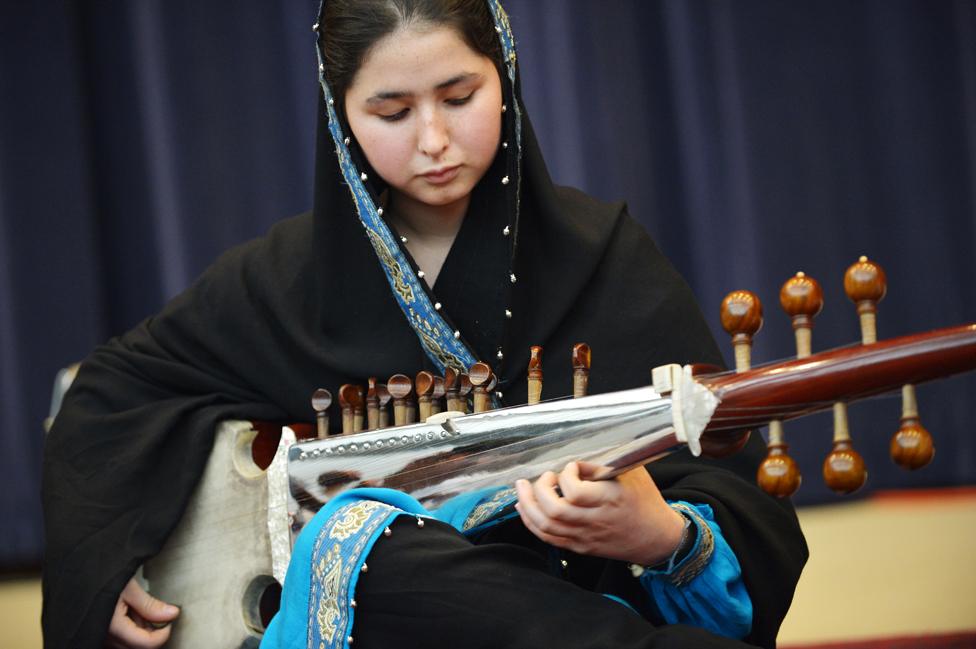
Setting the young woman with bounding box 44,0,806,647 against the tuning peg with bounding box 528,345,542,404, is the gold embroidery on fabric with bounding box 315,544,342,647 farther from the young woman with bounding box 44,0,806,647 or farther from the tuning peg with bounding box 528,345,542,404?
the tuning peg with bounding box 528,345,542,404

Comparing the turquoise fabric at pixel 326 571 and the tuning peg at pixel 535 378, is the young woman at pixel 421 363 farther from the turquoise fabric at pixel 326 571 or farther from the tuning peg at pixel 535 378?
the tuning peg at pixel 535 378

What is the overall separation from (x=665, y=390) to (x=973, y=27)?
256 cm

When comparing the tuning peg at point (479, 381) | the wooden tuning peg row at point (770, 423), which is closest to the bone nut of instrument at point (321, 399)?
the tuning peg at point (479, 381)

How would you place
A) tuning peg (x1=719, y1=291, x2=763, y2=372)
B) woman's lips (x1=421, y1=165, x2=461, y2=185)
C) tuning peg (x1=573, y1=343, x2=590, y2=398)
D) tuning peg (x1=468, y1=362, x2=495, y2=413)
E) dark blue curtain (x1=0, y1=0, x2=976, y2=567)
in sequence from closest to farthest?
tuning peg (x1=719, y1=291, x2=763, y2=372) → tuning peg (x1=573, y1=343, x2=590, y2=398) → tuning peg (x1=468, y1=362, x2=495, y2=413) → woman's lips (x1=421, y1=165, x2=461, y2=185) → dark blue curtain (x1=0, y1=0, x2=976, y2=567)

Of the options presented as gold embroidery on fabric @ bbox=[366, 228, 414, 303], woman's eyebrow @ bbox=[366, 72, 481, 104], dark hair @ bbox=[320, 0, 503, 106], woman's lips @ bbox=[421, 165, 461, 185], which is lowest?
gold embroidery on fabric @ bbox=[366, 228, 414, 303]

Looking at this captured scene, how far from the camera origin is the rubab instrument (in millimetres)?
1195

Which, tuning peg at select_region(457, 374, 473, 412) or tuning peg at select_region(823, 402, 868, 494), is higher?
tuning peg at select_region(457, 374, 473, 412)

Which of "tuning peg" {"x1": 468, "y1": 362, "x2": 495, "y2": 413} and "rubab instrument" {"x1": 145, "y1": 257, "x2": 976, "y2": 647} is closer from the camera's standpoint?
"rubab instrument" {"x1": 145, "y1": 257, "x2": 976, "y2": 647}

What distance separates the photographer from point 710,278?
134 inches

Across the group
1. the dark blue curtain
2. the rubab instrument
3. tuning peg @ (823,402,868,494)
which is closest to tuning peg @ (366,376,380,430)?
the rubab instrument

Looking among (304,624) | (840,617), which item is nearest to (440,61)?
(304,624)

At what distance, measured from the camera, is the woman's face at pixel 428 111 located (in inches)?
66.7

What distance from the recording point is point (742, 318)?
1.25m

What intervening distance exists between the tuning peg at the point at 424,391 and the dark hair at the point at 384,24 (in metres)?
0.47
